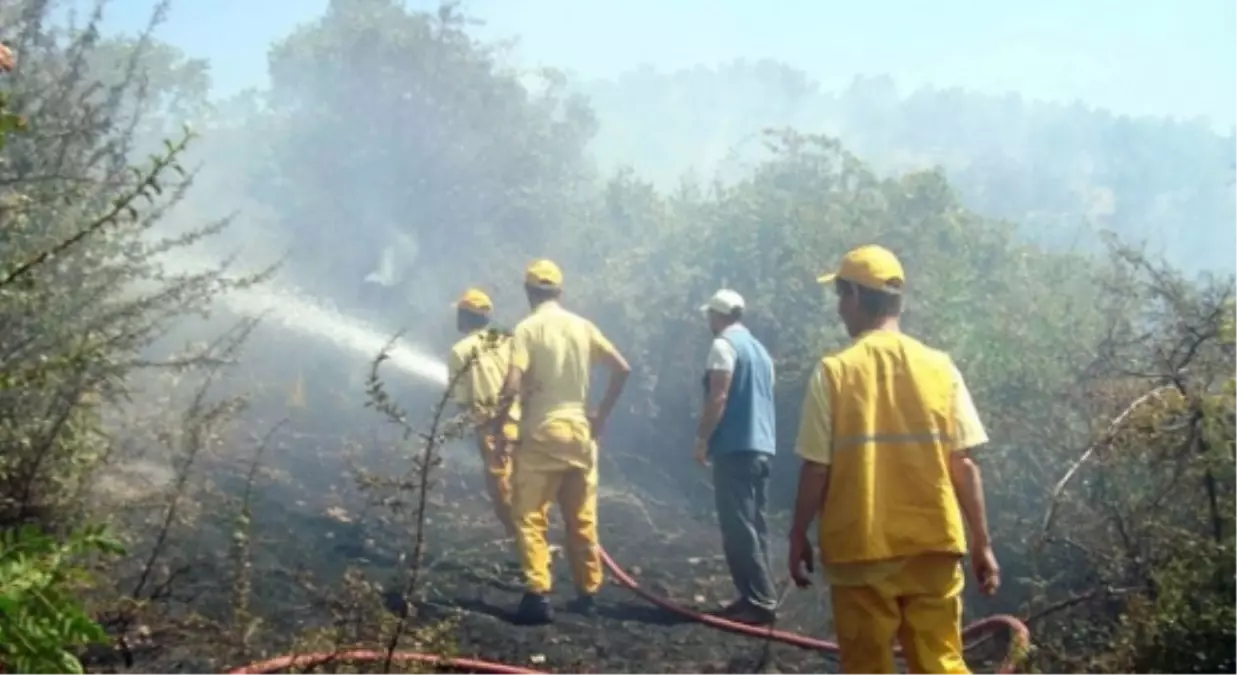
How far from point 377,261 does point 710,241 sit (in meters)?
10.9

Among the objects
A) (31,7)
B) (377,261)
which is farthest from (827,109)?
(31,7)

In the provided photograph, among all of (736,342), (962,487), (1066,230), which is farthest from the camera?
(1066,230)

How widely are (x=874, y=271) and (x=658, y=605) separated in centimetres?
297

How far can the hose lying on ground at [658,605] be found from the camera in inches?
131

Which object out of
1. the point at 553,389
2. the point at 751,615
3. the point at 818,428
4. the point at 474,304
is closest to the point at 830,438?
the point at 818,428

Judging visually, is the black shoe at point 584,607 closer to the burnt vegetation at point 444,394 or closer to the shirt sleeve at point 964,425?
the burnt vegetation at point 444,394

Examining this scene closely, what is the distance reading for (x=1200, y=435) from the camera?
4.06m

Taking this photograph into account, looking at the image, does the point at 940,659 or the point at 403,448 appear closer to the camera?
the point at 940,659

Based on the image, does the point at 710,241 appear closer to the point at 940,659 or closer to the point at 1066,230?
the point at 940,659

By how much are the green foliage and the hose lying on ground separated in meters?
1.42

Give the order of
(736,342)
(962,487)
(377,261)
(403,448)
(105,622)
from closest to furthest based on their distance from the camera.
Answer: (962,487) < (105,622) < (736,342) < (403,448) < (377,261)

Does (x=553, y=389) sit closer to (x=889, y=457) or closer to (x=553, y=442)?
(x=553, y=442)

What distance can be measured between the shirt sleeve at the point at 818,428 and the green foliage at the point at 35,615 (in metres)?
2.22

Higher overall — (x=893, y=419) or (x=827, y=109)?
(x=827, y=109)
